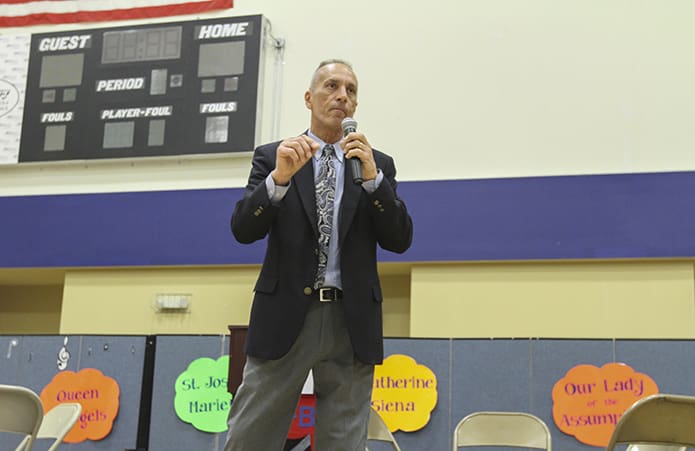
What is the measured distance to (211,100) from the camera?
657 centimetres

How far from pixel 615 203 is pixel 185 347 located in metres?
3.25

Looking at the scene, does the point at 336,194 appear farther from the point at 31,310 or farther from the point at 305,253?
the point at 31,310

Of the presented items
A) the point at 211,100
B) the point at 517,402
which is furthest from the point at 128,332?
the point at 517,402

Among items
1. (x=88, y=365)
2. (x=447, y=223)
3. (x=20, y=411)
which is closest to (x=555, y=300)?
(x=447, y=223)

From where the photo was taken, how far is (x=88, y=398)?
17.7ft

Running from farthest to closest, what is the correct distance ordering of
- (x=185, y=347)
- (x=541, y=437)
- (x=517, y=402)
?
1. (x=185, y=347)
2. (x=517, y=402)
3. (x=541, y=437)

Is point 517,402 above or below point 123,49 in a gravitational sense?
below

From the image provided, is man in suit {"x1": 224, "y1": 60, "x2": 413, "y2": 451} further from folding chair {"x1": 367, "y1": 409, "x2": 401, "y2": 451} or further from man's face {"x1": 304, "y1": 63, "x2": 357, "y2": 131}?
folding chair {"x1": 367, "y1": 409, "x2": 401, "y2": 451}

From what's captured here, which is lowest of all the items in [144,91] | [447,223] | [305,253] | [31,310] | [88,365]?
[88,365]

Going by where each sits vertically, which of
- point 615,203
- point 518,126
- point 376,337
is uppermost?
point 518,126

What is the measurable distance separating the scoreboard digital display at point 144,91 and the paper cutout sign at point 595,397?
3137 millimetres

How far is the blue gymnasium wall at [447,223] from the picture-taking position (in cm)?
559

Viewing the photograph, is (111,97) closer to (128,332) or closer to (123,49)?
(123,49)

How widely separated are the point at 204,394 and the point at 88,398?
0.84m
